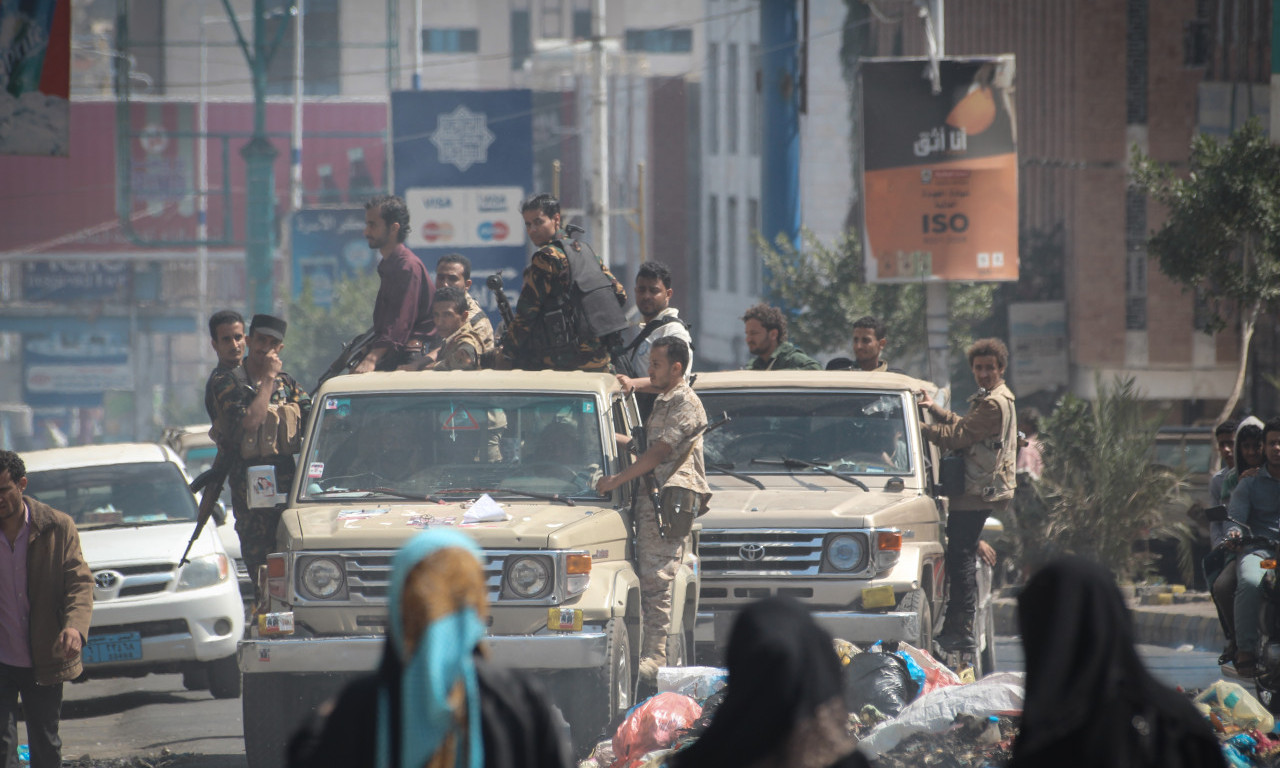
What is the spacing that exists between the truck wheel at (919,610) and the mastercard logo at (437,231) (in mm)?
21047

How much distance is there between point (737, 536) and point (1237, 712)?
9.03 ft

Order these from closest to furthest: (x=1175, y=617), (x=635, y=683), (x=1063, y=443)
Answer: (x=635, y=683), (x=1175, y=617), (x=1063, y=443)

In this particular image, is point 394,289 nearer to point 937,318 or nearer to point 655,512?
point 655,512

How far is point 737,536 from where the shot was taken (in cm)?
878

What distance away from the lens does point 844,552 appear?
28.4 ft

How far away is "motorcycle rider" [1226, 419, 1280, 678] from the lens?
28.1ft

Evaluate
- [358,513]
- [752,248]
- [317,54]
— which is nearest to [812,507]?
[358,513]

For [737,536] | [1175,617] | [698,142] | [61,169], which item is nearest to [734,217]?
[698,142]

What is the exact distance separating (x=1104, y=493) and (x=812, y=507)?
24.6 ft

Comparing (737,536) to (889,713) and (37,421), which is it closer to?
(889,713)

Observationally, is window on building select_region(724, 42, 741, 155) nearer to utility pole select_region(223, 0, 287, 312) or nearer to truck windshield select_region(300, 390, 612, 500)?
utility pole select_region(223, 0, 287, 312)

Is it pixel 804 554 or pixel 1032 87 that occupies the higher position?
pixel 1032 87

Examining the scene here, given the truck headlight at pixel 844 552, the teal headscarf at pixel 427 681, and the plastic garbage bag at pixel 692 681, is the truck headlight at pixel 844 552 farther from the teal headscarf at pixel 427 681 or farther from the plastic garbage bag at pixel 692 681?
the teal headscarf at pixel 427 681

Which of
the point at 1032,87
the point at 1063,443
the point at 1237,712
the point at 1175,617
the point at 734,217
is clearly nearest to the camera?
the point at 1237,712
